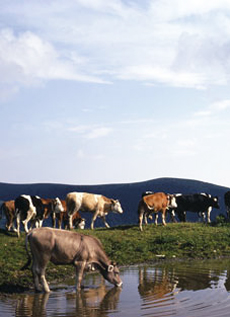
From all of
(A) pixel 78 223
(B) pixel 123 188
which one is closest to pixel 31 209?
(A) pixel 78 223

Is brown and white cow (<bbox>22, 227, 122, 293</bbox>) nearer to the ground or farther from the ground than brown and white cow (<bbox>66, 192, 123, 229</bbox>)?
nearer to the ground

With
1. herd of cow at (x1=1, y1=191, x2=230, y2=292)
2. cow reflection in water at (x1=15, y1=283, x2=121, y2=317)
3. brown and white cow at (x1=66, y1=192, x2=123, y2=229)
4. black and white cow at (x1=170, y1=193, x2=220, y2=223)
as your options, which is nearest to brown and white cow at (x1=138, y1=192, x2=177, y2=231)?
herd of cow at (x1=1, y1=191, x2=230, y2=292)

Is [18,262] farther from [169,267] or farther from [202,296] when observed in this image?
[202,296]

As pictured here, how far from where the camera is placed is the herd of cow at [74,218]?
41.9 ft

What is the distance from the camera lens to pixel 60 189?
54.0 m

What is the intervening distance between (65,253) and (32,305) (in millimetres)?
1928

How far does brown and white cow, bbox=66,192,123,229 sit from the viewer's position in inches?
1022

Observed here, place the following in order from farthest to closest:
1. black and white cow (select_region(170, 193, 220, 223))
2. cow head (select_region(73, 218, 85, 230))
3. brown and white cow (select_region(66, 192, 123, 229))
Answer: black and white cow (select_region(170, 193, 220, 223)), cow head (select_region(73, 218, 85, 230)), brown and white cow (select_region(66, 192, 123, 229))

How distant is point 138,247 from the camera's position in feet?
65.1

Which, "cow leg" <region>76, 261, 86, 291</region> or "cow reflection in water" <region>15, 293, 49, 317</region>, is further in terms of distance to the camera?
"cow leg" <region>76, 261, 86, 291</region>

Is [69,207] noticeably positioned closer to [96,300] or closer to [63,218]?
[63,218]

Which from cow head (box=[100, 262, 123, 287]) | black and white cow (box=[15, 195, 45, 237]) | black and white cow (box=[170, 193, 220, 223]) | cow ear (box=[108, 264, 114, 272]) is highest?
black and white cow (box=[170, 193, 220, 223])

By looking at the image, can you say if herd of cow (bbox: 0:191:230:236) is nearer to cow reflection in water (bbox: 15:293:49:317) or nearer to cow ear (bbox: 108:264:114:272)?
cow ear (bbox: 108:264:114:272)

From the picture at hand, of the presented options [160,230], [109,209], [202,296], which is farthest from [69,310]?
[109,209]
